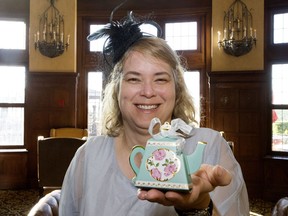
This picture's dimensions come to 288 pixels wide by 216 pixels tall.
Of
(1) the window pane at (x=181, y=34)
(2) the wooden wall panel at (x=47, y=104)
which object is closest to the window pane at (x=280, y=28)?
(1) the window pane at (x=181, y=34)

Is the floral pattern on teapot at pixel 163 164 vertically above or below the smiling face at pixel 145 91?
below

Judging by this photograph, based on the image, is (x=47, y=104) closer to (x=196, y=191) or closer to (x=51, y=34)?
(x=51, y=34)

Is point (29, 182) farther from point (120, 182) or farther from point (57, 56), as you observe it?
point (120, 182)

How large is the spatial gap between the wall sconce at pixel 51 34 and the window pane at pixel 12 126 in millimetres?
1306

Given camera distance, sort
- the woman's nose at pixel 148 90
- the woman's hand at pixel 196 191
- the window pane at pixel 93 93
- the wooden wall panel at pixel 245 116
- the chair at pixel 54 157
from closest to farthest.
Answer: the woman's hand at pixel 196 191
the woman's nose at pixel 148 90
the chair at pixel 54 157
the wooden wall panel at pixel 245 116
the window pane at pixel 93 93

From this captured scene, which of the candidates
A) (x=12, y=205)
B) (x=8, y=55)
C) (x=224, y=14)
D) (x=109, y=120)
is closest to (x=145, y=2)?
(x=224, y=14)

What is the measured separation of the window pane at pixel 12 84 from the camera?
7168 mm

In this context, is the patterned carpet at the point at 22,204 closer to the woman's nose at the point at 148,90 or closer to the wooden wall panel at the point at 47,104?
the wooden wall panel at the point at 47,104

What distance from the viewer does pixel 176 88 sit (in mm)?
1501

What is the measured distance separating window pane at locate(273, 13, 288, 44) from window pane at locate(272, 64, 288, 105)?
0.46 metres

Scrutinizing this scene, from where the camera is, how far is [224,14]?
656cm

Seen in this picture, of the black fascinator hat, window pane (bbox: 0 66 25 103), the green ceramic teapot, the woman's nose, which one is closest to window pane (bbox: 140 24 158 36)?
the black fascinator hat

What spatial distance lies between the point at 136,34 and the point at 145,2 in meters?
6.01

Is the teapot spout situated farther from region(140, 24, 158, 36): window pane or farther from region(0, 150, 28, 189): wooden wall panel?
region(0, 150, 28, 189): wooden wall panel
